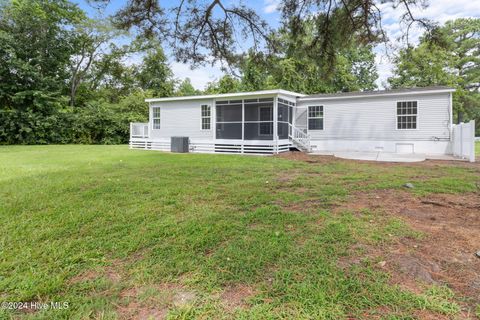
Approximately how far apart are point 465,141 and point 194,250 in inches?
436

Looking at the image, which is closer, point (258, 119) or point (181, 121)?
point (258, 119)

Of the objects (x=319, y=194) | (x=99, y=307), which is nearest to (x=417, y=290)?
(x=99, y=307)

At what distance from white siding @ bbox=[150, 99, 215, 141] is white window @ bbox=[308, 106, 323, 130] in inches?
190

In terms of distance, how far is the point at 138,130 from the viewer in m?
16.3

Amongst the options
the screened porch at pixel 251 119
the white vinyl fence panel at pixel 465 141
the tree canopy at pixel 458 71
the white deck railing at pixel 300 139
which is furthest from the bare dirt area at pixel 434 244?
the tree canopy at pixel 458 71

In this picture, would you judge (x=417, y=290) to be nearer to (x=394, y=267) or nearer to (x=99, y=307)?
(x=394, y=267)

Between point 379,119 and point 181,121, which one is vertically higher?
point 181,121

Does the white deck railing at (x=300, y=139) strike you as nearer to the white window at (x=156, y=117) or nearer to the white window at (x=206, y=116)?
the white window at (x=206, y=116)

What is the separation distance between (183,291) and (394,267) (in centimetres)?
168

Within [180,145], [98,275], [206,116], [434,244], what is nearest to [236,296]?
[98,275]

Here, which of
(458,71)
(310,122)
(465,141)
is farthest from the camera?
(458,71)

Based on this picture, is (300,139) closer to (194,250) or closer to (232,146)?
(232,146)

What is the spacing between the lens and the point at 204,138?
Result: 47.1 ft

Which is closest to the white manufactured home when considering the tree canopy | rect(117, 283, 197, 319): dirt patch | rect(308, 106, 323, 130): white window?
rect(308, 106, 323, 130): white window
